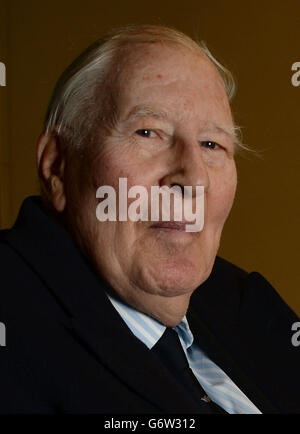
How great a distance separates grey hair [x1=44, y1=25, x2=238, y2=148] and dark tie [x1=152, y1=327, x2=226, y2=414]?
1.03ft

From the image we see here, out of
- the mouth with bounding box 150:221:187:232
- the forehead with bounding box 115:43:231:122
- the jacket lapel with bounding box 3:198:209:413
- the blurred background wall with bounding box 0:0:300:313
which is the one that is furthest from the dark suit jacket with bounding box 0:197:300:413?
the blurred background wall with bounding box 0:0:300:313

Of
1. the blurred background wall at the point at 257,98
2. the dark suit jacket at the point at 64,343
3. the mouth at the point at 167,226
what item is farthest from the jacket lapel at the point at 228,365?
the blurred background wall at the point at 257,98

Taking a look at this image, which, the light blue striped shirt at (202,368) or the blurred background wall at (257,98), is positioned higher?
the blurred background wall at (257,98)

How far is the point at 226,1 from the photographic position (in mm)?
1740

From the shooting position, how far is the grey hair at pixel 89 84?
3.01 ft

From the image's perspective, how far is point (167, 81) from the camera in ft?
2.93

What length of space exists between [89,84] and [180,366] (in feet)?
1.38

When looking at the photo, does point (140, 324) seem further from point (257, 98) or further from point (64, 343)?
point (257, 98)

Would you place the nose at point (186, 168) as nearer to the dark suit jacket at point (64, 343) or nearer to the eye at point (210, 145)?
the eye at point (210, 145)

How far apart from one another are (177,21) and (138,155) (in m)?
0.92

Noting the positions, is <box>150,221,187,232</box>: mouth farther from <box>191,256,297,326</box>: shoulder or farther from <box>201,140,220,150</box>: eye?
<box>191,256,297,326</box>: shoulder

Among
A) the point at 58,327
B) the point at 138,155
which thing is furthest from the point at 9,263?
the point at 138,155

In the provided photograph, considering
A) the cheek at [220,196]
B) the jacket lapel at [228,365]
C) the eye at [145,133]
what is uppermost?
the eye at [145,133]

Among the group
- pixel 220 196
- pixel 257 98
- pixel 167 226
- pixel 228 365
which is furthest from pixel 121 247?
pixel 257 98
